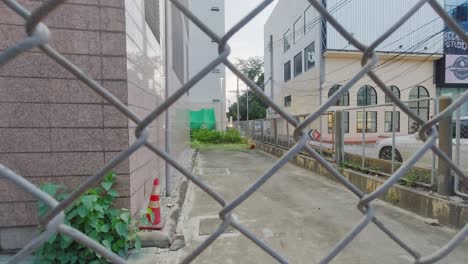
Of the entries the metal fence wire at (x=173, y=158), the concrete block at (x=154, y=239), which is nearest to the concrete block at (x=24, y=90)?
the concrete block at (x=154, y=239)

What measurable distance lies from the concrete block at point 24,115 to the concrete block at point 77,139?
0.15 metres

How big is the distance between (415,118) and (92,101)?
257cm

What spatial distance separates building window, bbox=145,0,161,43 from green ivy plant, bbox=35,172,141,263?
2.48 meters

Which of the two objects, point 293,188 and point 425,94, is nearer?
point 293,188

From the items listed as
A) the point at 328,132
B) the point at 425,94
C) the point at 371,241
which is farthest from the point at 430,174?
the point at 425,94

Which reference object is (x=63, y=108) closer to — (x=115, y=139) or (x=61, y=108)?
(x=61, y=108)

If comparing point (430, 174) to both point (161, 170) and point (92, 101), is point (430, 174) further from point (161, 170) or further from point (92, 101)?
point (92, 101)

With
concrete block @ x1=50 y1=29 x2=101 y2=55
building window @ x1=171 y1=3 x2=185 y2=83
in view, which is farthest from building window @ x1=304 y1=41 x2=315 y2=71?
concrete block @ x1=50 y1=29 x2=101 y2=55

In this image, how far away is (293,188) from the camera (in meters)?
5.47

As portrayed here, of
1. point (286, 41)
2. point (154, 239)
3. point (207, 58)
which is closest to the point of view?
point (154, 239)

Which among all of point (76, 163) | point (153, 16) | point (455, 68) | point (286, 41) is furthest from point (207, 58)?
point (76, 163)

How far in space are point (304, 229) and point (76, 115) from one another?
9.42 feet

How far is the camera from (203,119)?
20.3m

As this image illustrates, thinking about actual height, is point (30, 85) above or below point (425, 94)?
below
